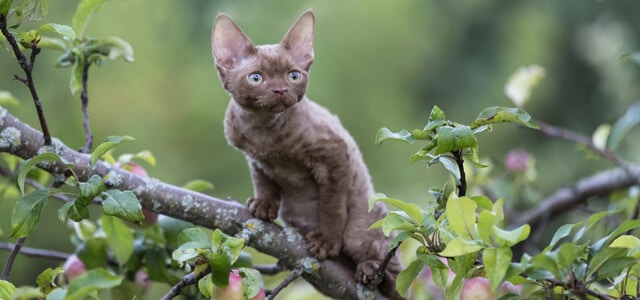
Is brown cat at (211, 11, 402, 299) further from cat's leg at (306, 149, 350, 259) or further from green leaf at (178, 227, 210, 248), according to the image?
green leaf at (178, 227, 210, 248)

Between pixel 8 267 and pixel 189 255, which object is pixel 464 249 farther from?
pixel 8 267

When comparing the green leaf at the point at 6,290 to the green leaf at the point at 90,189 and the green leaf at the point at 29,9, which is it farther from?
the green leaf at the point at 29,9

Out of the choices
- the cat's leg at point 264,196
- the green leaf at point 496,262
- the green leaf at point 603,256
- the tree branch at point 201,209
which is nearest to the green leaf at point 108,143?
the tree branch at point 201,209

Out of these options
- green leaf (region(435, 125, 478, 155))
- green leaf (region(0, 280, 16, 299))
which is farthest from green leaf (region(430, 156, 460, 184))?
green leaf (region(0, 280, 16, 299))

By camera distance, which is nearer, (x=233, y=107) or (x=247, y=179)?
(x=233, y=107)

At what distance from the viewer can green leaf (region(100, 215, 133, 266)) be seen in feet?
5.68

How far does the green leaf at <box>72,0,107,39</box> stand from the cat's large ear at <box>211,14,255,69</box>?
0.79 ft

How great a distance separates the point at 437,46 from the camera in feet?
16.9

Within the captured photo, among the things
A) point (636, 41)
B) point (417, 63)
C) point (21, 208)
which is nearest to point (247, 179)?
point (417, 63)

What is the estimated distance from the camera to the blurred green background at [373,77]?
462cm

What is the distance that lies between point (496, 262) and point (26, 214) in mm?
745

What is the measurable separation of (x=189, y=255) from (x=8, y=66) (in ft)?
Answer: 13.0

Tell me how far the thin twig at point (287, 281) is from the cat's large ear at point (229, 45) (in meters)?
0.45

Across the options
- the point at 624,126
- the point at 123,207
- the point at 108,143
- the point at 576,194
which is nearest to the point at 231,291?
the point at 123,207
